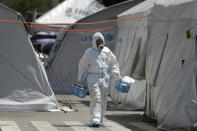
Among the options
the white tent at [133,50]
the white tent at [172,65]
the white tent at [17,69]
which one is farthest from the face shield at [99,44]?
the white tent at [17,69]

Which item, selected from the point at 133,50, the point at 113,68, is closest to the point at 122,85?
the point at 113,68

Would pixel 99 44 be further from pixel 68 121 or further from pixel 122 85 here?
pixel 68 121

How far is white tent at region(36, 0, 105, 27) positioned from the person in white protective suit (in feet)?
52.7

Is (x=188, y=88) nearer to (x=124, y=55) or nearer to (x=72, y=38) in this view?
(x=124, y=55)

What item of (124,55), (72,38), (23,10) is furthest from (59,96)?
(23,10)

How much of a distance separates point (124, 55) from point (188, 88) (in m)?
5.27

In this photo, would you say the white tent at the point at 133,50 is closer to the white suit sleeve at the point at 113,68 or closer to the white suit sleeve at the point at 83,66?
the white suit sleeve at the point at 113,68

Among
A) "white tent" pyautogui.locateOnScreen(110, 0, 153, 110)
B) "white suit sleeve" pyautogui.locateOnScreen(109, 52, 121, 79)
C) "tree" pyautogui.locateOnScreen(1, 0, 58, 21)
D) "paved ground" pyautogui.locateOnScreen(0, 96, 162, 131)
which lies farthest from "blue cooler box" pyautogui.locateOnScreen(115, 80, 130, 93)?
"tree" pyautogui.locateOnScreen(1, 0, 58, 21)

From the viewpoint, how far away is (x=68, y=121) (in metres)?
11.7

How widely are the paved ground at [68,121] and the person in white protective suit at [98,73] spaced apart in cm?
35

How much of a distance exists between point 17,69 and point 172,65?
4.63 m

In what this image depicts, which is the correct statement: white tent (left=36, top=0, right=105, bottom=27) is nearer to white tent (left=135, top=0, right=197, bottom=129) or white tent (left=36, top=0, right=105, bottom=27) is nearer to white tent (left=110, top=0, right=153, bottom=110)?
white tent (left=110, top=0, right=153, bottom=110)

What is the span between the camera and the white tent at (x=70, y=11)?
27.0 meters

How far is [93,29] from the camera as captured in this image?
19.0 m
